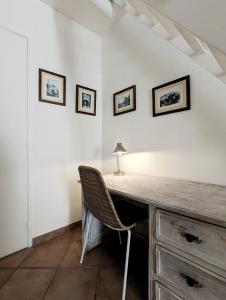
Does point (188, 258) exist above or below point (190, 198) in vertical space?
below

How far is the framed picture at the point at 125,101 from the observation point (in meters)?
1.96

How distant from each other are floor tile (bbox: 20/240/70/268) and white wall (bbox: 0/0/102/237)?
16 centimetres

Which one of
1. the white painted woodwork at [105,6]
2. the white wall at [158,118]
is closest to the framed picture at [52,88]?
the white wall at [158,118]

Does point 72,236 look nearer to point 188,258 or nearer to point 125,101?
point 188,258

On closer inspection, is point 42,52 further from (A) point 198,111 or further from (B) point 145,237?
(B) point 145,237

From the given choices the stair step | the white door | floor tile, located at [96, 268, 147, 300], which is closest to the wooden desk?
floor tile, located at [96, 268, 147, 300]

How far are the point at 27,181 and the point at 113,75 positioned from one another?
1.64 meters

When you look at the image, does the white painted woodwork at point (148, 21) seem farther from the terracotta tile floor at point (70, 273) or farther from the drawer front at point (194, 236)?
the terracotta tile floor at point (70, 273)

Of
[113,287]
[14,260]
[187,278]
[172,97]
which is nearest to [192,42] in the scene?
[172,97]

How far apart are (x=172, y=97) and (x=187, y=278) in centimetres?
136

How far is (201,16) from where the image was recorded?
27.4 inches

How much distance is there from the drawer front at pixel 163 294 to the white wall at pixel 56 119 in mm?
1335

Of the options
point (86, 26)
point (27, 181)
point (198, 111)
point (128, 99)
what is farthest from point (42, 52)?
point (198, 111)

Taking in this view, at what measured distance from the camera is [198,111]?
1429 mm
